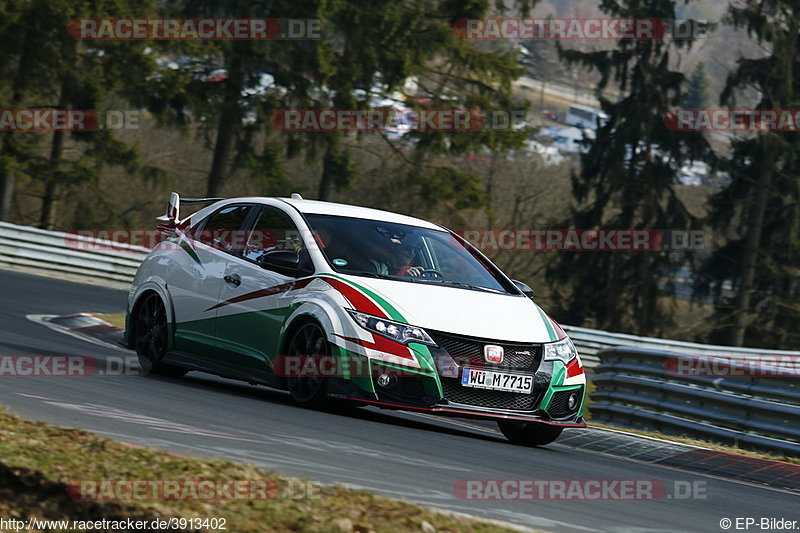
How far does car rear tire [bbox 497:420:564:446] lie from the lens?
9484 millimetres

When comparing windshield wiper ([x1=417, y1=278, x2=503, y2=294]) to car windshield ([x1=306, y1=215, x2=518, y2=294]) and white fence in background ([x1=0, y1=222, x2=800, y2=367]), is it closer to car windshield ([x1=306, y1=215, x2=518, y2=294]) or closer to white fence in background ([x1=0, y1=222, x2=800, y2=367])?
car windshield ([x1=306, y1=215, x2=518, y2=294])

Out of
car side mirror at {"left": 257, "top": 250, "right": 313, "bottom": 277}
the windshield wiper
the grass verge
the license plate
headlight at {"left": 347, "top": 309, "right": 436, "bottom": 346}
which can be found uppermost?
car side mirror at {"left": 257, "top": 250, "right": 313, "bottom": 277}

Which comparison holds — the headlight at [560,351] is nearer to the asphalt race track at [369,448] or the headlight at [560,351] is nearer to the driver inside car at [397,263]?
the asphalt race track at [369,448]

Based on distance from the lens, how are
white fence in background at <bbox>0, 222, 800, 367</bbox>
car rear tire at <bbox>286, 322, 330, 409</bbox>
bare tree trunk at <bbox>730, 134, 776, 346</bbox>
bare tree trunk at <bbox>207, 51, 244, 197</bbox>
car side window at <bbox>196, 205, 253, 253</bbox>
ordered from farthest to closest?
bare tree trunk at <bbox>730, 134, 776, 346</bbox>, bare tree trunk at <bbox>207, 51, 244, 197</bbox>, white fence in background at <bbox>0, 222, 800, 367</bbox>, car side window at <bbox>196, 205, 253, 253</bbox>, car rear tire at <bbox>286, 322, 330, 409</bbox>

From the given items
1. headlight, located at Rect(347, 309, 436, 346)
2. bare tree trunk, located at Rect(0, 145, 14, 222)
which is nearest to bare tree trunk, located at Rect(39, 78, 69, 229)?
bare tree trunk, located at Rect(0, 145, 14, 222)

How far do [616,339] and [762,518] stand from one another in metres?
17.6

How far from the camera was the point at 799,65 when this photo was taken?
37.2 metres

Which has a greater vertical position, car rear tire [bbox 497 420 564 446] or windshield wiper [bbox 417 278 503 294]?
windshield wiper [bbox 417 278 503 294]

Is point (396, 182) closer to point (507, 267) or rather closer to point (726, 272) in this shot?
point (507, 267)

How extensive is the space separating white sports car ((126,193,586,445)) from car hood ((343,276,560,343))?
1 centimetres

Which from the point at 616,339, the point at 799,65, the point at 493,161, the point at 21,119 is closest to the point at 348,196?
the point at 493,161

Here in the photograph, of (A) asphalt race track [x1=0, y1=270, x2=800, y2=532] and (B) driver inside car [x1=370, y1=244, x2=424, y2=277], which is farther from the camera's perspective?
(B) driver inside car [x1=370, y1=244, x2=424, y2=277]

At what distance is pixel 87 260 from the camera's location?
2494 cm

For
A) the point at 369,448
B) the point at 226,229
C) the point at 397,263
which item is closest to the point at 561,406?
the point at 397,263
